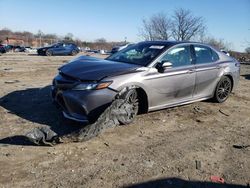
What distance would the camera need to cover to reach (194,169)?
439 cm

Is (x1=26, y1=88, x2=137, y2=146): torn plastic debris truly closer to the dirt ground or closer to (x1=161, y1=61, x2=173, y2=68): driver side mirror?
the dirt ground

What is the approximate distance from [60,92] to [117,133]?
1.25 metres

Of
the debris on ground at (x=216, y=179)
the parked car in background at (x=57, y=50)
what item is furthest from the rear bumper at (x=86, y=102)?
the parked car in background at (x=57, y=50)

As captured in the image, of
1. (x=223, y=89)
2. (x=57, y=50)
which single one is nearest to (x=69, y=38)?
(x=57, y=50)

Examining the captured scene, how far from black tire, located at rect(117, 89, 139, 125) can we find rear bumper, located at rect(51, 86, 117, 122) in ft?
0.83

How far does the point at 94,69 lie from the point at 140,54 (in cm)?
129

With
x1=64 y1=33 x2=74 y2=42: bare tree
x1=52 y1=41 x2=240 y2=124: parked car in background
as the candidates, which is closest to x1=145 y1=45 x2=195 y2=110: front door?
x1=52 y1=41 x2=240 y2=124: parked car in background

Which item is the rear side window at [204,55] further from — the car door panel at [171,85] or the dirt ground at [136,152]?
the dirt ground at [136,152]

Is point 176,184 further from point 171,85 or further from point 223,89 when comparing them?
point 223,89

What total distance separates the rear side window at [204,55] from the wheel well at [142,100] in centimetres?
177

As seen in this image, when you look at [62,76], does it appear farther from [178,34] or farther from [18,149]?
[178,34]

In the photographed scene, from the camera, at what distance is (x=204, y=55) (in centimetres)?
755

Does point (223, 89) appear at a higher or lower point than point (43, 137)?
higher

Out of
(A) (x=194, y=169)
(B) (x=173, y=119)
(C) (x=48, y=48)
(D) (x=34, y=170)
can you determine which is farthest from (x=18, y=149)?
(C) (x=48, y=48)
